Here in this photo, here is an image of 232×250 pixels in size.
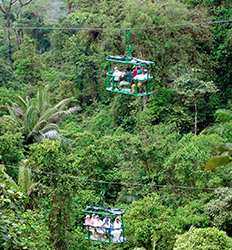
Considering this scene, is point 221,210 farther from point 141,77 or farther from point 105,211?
point 141,77

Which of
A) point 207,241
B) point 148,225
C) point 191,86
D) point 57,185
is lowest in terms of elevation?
point 148,225

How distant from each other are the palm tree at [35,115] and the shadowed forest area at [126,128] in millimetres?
39

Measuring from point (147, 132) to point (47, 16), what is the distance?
15789mm

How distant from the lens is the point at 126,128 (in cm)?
1625

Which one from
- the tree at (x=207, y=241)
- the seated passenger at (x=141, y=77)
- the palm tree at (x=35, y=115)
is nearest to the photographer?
the tree at (x=207, y=241)

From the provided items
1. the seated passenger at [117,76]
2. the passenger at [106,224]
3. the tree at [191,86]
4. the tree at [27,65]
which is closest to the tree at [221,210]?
the passenger at [106,224]

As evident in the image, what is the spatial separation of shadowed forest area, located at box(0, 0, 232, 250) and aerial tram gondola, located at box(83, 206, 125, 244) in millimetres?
18

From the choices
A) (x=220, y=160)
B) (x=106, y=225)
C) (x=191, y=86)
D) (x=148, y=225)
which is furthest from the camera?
(x=191, y=86)

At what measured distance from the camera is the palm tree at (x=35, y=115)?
1633cm

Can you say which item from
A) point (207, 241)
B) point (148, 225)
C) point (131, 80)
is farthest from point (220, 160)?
point (131, 80)

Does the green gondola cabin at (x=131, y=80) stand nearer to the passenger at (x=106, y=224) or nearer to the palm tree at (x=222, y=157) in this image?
the passenger at (x=106, y=224)

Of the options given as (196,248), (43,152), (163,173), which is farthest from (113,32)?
(196,248)

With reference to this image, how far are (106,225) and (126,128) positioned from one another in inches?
277

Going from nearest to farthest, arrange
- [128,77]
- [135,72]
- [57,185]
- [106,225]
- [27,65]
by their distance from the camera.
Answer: [106,225], [57,185], [135,72], [128,77], [27,65]
